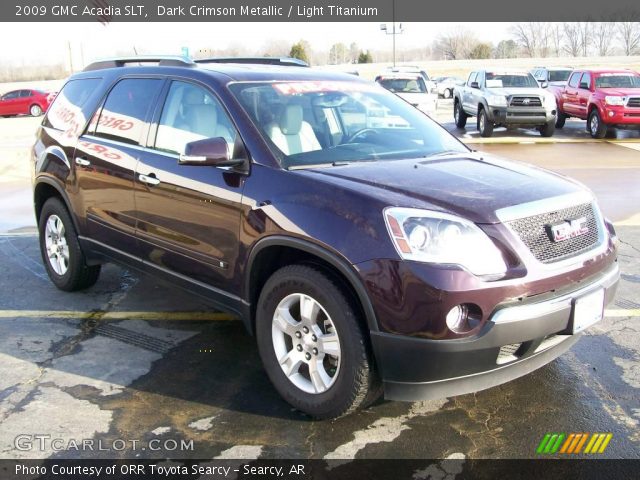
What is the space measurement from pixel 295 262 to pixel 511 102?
15.1 metres

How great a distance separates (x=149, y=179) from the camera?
13.8 ft

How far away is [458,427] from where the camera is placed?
10.8ft

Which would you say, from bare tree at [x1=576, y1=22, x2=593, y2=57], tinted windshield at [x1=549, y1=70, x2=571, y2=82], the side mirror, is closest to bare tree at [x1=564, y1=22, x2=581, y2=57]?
bare tree at [x1=576, y1=22, x2=593, y2=57]

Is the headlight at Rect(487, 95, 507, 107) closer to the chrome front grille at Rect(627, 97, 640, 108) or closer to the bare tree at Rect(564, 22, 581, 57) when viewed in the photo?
the chrome front grille at Rect(627, 97, 640, 108)

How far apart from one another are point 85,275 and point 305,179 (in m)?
2.84

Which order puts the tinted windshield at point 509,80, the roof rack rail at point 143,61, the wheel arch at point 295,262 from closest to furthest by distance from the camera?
the wheel arch at point 295,262, the roof rack rail at point 143,61, the tinted windshield at point 509,80

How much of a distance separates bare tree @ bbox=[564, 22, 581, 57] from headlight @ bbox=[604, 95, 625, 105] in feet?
312

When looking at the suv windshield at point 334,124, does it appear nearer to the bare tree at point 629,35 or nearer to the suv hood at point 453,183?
the suv hood at point 453,183

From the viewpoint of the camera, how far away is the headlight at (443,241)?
9.53 feet

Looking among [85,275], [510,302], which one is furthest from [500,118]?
[510,302]

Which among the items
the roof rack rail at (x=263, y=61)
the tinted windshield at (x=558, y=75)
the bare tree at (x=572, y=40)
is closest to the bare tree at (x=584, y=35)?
the bare tree at (x=572, y=40)

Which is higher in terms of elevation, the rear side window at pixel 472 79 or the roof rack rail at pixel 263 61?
the rear side window at pixel 472 79

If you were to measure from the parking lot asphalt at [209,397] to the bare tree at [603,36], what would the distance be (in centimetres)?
10857

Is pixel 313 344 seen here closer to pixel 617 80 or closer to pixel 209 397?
pixel 209 397
